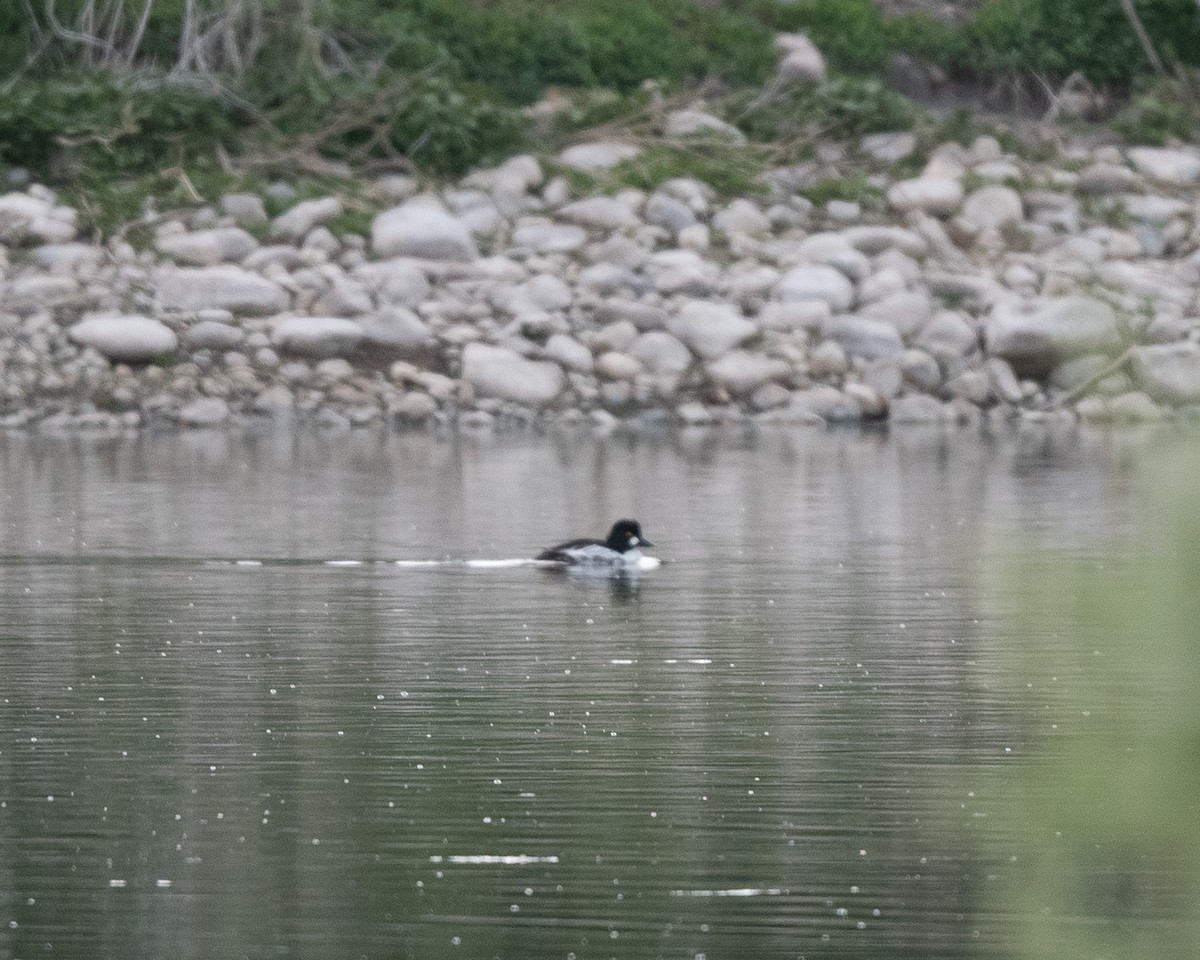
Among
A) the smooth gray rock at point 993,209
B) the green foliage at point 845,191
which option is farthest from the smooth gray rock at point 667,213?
the smooth gray rock at point 993,209

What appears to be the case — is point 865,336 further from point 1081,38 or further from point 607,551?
point 607,551

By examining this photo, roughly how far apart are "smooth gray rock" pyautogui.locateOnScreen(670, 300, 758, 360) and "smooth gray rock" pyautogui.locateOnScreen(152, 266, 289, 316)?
4.55 metres

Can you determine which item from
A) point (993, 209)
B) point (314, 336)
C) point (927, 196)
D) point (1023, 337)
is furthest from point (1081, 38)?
point (314, 336)

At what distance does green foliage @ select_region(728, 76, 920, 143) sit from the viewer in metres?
37.9

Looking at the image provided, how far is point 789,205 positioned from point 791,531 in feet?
54.3

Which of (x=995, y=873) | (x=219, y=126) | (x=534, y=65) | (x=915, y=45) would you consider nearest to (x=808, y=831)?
(x=995, y=873)

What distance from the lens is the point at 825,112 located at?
3794 cm

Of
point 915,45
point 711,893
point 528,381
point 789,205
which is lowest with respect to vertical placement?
point 711,893

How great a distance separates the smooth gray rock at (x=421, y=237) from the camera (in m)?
34.2

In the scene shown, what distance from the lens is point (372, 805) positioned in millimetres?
9867

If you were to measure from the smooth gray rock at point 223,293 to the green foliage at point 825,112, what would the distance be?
802 cm

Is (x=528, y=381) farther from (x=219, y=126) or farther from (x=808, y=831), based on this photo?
(x=808, y=831)

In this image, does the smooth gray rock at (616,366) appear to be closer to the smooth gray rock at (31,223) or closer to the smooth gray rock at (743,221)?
the smooth gray rock at (743,221)

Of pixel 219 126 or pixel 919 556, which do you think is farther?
pixel 219 126
